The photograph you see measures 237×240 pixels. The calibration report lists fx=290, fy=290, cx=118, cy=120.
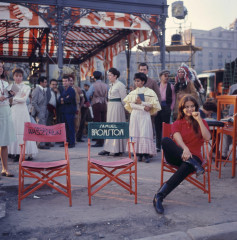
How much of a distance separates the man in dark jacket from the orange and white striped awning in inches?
106

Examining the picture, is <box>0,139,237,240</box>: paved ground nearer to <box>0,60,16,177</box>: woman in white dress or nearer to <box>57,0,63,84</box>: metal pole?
<box>0,60,16,177</box>: woman in white dress

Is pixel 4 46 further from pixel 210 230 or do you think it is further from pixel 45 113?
pixel 210 230

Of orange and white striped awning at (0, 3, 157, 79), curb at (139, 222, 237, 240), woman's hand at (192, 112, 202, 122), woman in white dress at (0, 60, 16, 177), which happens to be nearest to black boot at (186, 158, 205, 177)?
woman's hand at (192, 112, 202, 122)

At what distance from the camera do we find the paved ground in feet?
9.69

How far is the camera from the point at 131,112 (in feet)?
20.1

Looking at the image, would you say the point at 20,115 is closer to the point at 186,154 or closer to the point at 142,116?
the point at 142,116

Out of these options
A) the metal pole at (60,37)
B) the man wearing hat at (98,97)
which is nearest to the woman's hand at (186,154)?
the man wearing hat at (98,97)

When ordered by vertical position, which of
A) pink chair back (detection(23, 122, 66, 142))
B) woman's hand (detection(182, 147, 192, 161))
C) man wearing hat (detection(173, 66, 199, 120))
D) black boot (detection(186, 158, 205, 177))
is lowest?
black boot (detection(186, 158, 205, 177))

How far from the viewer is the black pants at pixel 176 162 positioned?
3586 millimetres

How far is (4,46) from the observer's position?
53.6ft

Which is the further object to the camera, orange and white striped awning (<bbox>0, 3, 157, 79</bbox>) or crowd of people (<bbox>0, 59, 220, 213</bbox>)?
orange and white striped awning (<bbox>0, 3, 157, 79</bbox>)

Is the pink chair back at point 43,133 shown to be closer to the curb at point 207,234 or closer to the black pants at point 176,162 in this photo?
the black pants at point 176,162

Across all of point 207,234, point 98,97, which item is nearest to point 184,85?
point 98,97

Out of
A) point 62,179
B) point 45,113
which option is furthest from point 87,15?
point 62,179
